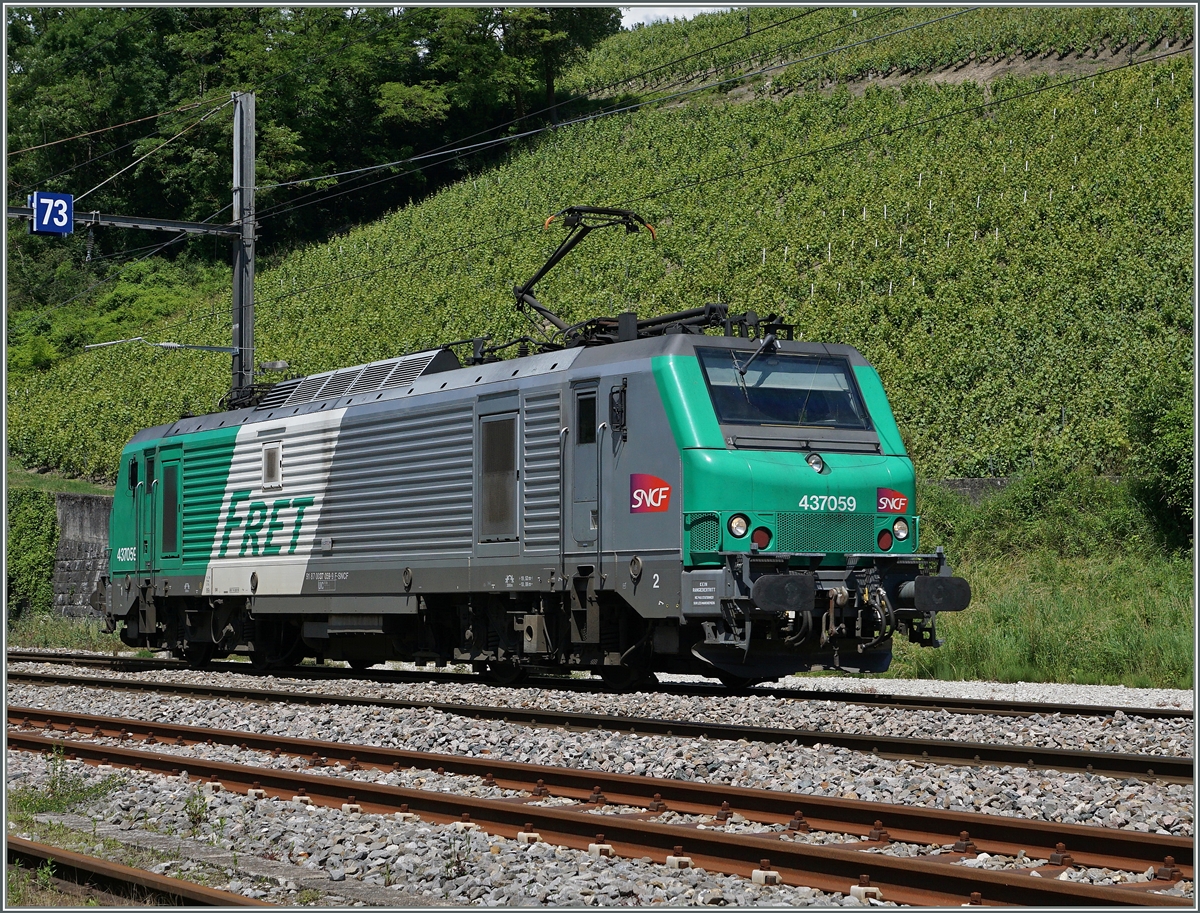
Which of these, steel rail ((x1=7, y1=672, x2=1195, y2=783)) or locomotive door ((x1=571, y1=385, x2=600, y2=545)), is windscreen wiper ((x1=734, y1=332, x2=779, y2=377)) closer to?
locomotive door ((x1=571, y1=385, x2=600, y2=545))

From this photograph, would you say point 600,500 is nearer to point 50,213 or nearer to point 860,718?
point 860,718

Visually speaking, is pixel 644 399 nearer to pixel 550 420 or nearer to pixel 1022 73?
pixel 550 420

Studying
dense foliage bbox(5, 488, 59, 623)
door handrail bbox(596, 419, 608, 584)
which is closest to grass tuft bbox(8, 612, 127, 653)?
dense foliage bbox(5, 488, 59, 623)

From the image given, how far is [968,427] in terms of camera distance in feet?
89.6

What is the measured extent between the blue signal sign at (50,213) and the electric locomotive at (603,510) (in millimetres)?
4568

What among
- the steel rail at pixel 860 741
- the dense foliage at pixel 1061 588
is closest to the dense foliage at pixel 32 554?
the steel rail at pixel 860 741

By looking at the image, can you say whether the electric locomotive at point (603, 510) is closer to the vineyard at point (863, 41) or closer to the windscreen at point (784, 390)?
the windscreen at point (784, 390)

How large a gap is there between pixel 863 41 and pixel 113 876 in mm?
57992

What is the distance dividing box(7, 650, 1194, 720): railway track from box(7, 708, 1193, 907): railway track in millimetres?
4291

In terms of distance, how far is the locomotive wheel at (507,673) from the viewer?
16.1m

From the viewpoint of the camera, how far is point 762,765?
31.4 ft

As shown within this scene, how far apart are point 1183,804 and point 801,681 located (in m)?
10.2

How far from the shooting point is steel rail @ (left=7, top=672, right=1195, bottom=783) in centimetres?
896

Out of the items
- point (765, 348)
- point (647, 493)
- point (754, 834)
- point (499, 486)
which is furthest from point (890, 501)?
point (754, 834)
